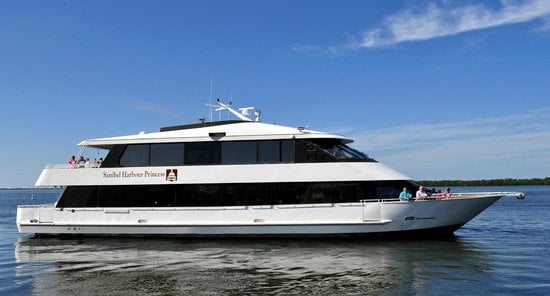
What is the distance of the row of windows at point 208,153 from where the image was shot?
51.0 ft

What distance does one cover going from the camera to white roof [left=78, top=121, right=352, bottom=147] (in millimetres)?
15539

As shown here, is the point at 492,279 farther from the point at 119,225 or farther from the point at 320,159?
the point at 119,225

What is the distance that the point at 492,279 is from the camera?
9.91m

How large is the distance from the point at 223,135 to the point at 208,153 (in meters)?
0.77

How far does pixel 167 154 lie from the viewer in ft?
53.1

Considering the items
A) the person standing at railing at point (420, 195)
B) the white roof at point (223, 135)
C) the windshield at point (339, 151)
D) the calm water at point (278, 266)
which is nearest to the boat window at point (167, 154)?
the white roof at point (223, 135)

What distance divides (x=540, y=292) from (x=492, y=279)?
47.1 inches

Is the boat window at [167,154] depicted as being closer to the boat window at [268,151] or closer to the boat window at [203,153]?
the boat window at [203,153]

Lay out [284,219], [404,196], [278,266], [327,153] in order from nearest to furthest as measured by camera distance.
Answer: [278,266] < [404,196] < [284,219] < [327,153]

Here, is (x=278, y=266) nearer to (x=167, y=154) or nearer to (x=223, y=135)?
(x=223, y=135)

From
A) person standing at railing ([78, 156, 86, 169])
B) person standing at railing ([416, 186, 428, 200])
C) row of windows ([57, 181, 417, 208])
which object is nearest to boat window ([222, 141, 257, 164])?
row of windows ([57, 181, 417, 208])

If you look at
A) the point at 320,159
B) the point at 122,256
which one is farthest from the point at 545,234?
the point at 122,256

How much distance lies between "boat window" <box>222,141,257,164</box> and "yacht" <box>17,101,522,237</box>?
0.03m

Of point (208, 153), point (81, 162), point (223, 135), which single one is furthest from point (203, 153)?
point (81, 162)
